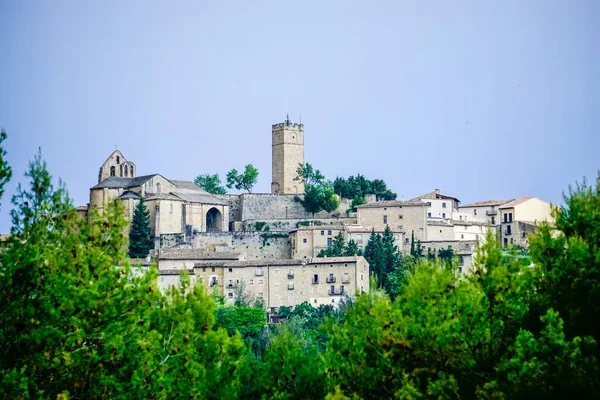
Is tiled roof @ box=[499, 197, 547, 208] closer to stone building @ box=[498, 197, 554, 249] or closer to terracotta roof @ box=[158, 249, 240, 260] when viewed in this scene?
stone building @ box=[498, 197, 554, 249]

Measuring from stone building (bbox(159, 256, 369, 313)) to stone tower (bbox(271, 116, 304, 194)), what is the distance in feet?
67.9

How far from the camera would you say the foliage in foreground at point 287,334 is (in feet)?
53.0

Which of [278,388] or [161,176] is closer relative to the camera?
[278,388]

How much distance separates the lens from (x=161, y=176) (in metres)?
70.6

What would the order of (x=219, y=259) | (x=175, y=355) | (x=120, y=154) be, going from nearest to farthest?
(x=175, y=355) → (x=219, y=259) → (x=120, y=154)

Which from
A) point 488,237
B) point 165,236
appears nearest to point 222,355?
point 488,237

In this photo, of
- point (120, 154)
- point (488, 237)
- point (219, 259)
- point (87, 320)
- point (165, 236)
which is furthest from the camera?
point (120, 154)

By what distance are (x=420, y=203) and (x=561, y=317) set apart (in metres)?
49.4

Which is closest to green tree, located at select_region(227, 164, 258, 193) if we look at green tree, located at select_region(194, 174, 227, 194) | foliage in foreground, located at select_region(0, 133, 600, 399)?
green tree, located at select_region(194, 174, 227, 194)

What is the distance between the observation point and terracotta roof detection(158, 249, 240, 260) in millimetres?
60375

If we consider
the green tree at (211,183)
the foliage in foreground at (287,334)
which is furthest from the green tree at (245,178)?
the foliage in foreground at (287,334)

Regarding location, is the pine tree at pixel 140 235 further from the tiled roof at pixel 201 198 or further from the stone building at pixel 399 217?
the stone building at pixel 399 217

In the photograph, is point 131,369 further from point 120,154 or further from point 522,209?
point 120,154

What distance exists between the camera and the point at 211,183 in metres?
83.2
